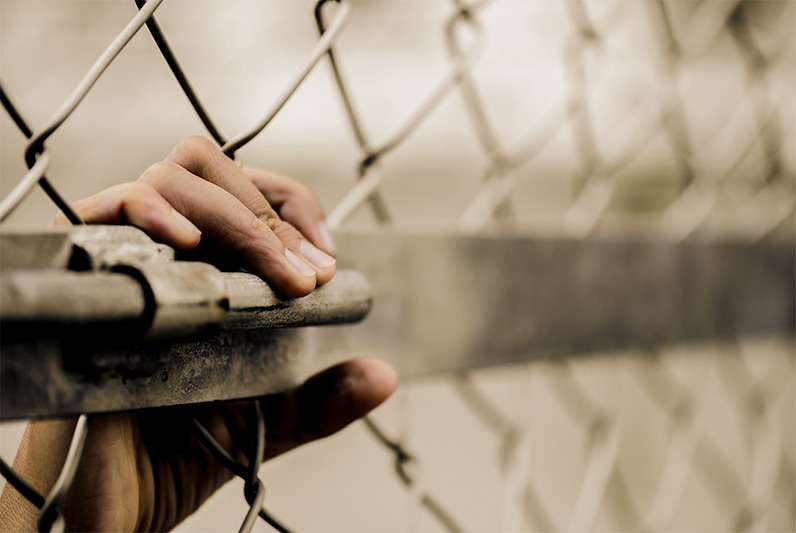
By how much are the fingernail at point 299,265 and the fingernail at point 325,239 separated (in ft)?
0.17

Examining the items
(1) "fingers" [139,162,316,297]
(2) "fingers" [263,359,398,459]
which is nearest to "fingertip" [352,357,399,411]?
(2) "fingers" [263,359,398,459]

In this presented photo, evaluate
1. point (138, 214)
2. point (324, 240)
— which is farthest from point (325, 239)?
point (138, 214)

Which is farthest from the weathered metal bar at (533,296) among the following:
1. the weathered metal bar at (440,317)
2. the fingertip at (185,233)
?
the fingertip at (185,233)

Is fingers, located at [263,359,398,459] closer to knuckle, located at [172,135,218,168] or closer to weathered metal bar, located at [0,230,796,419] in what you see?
weathered metal bar, located at [0,230,796,419]

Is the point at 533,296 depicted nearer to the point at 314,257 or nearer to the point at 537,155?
the point at 314,257

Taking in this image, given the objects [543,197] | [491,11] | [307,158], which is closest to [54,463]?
[491,11]

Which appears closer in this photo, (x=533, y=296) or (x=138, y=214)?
(x=138, y=214)

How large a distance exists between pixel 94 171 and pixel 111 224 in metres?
2.66

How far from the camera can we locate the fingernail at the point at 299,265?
26 cm

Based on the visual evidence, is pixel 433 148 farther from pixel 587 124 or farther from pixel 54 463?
pixel 54 463

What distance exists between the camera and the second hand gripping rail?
0.18 meters

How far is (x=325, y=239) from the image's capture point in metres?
0.32

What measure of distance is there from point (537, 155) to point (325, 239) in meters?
1.39

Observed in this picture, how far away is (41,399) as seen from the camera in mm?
206
